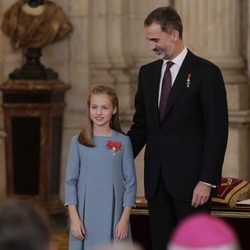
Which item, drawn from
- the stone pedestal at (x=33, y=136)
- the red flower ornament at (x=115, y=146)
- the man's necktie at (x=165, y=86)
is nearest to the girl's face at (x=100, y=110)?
the red flower ornament at (x=115, y=146)

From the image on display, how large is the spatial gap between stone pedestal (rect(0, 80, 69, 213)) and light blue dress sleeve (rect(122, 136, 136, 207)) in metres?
3.26

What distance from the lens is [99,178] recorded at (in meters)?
4.80

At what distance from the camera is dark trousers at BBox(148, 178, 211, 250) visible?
15.3ft

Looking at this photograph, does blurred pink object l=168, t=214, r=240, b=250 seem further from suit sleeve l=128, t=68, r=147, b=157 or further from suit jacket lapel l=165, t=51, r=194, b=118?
suit sleeve l=128, t=68, r=147, b=157

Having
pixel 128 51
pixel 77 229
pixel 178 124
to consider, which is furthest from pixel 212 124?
pixel 128 51

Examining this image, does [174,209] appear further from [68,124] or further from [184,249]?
[68,124]

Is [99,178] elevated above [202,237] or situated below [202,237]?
below

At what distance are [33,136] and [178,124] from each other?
3.75 m

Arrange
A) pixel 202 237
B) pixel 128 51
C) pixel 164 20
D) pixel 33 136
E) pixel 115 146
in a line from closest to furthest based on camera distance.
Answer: pixel 202 237 < pixel 164 20 < pixel 115 146 < pixel 33 136 < pixel 128 51

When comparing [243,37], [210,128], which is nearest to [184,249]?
[210,128]

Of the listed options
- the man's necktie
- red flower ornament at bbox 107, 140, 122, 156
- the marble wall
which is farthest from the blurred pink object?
the marble wall

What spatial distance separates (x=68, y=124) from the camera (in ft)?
28.2

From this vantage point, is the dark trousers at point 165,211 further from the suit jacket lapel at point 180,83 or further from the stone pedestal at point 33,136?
the stone pedestal at point 33,136

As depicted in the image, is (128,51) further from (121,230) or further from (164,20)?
(164,20)
